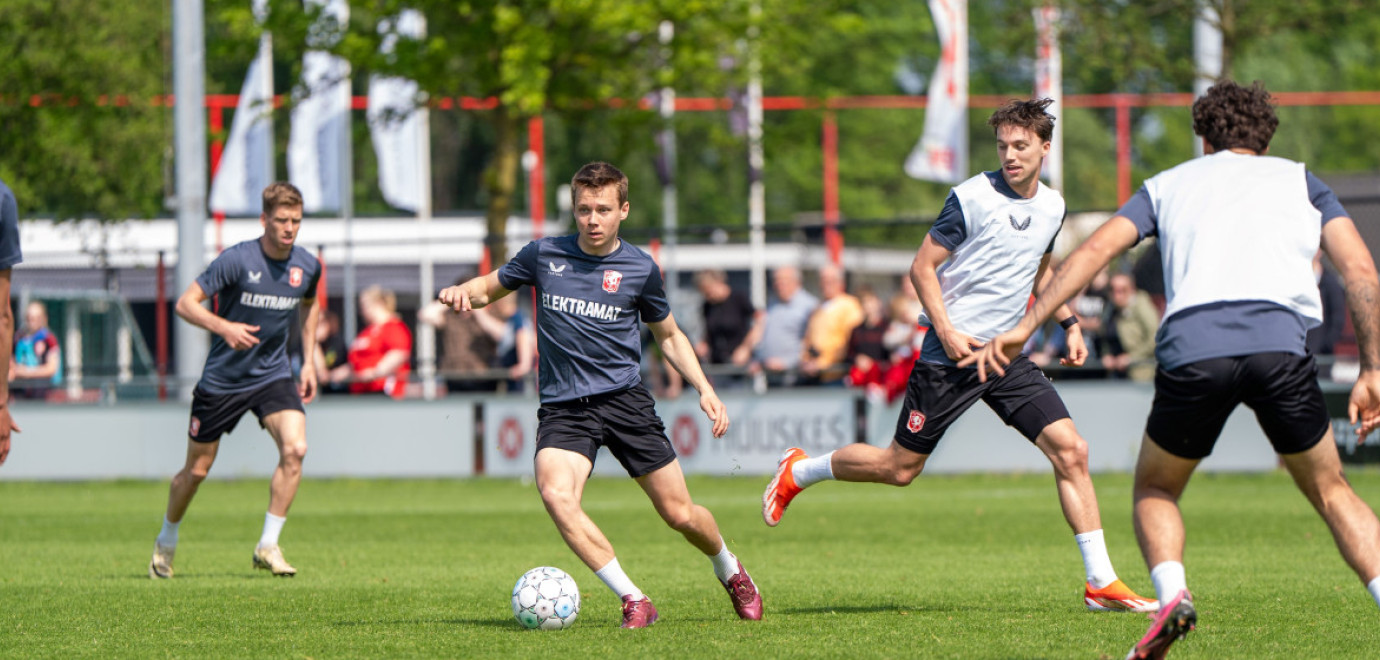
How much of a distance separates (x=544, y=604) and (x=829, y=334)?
1150 centimetres

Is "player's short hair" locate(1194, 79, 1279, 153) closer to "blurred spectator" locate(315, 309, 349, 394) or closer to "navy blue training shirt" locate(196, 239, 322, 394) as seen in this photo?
"navy blue training shirt" locate(196, 239, 322, 394)

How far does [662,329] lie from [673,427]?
429 inches

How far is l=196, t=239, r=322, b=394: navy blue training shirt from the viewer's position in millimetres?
10086

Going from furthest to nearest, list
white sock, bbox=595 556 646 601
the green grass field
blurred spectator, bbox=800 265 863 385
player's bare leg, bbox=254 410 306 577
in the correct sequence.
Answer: blurred spectator, bbox=800 265 863 385
player's bare leg, bbox=254 410 306 577
white sock, bbox=595 556 646 601
the green grass field

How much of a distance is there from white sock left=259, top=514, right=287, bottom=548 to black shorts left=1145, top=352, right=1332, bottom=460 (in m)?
5.76

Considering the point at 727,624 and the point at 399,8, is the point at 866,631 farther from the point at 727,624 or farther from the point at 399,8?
the point at 399,8

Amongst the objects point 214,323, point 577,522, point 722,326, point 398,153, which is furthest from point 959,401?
point 398,153

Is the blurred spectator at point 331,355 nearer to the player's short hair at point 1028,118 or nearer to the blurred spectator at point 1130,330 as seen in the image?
the blurred spectator at point 1130,330

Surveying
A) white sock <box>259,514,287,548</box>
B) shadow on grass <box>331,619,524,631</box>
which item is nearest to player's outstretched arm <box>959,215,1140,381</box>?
shadow on grass <box>331,619,524,631</box>

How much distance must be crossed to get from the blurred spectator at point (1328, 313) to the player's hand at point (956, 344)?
390 inches

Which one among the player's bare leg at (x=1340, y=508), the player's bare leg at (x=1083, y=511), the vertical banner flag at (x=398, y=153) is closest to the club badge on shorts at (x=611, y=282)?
the player's bare leg at (x=1083, y=511)

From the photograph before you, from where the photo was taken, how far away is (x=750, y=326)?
19.2 meters

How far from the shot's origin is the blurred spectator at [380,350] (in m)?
18.8

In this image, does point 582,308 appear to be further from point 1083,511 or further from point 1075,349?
point 1083,511
